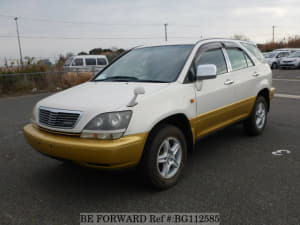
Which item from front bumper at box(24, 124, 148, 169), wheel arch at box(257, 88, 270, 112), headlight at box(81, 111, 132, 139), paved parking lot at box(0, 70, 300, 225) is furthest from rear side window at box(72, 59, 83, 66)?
headlight at box(81, 111, 132, 139)

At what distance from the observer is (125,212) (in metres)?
2.97

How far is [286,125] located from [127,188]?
4167 mm

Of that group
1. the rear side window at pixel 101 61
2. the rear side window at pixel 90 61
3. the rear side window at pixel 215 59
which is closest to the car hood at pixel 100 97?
the rear side window at pixel 215 59

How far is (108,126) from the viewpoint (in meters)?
2.89

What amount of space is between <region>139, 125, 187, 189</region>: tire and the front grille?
0.82 metres

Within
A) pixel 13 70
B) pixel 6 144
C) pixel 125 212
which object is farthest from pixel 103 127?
pixel 13 70

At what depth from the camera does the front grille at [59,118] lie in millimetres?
3040

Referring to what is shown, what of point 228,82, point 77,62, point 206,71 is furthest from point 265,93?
point 77,62

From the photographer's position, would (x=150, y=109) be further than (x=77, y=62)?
No

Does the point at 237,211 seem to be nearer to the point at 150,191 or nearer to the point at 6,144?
the point at 150,191

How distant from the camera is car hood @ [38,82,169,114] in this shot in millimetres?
3021

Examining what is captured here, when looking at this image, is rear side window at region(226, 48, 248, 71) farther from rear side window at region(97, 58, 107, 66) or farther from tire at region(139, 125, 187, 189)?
rear side window at region(97, 58, 107, 66)

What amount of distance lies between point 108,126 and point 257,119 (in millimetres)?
3418

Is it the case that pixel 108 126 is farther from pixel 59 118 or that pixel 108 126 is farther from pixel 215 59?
pixel 215 59
